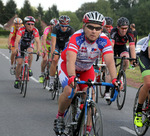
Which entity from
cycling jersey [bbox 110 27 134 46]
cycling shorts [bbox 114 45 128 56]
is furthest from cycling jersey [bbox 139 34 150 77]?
cycling shorts [bbox 114 45 128 56]

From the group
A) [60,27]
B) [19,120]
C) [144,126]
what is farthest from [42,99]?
[144,126]

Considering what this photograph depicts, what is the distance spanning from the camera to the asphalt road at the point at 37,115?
6.48 meters

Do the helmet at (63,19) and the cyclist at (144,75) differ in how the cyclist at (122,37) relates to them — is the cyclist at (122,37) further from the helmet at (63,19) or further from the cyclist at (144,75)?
the cyclist at (144,75)

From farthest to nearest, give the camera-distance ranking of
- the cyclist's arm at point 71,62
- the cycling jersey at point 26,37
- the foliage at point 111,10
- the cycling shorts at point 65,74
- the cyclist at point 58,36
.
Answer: the foliage at point 111,10 < the cycling jersey at point 26,37 < the cyclist at point 58,36 < the cycling shorts at point 65,74 < the cyclist's arm at point 71,62

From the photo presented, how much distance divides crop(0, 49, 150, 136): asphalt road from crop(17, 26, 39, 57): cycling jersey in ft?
4.31

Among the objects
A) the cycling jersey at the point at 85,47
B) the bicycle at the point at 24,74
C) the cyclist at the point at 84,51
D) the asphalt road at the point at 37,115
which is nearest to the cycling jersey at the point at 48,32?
the bicycle at the point at 24,74

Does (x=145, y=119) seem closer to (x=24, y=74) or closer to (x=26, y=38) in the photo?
(x=24, y=74)

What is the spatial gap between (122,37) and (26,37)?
10.5 feet

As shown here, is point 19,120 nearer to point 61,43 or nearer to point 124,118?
point 124,118

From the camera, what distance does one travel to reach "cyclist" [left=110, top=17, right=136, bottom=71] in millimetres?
9000

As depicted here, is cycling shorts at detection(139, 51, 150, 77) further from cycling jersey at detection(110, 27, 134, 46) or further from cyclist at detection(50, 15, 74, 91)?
cyclist at detection(50, 15, 74, 91)

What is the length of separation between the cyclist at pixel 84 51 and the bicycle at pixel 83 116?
0.33 feet

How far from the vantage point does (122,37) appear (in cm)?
951

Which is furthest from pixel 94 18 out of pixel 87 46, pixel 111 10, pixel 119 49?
pixel 111 10
